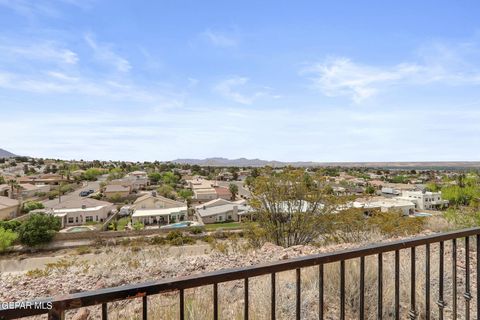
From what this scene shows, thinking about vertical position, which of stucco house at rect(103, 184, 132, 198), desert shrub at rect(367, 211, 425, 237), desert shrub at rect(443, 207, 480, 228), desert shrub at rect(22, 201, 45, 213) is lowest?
desert shrub at rect(22, 201, 45, 213)

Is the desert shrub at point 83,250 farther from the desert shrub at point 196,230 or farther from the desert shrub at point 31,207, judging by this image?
the desert shrub at point 31,207

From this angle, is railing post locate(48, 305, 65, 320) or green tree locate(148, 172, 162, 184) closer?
railing post locate(48, 305, 65, 320)

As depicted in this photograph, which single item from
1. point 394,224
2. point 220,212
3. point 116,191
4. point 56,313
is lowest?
point 220,212

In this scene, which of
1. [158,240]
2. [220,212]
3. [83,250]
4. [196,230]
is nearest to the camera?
[83,250]

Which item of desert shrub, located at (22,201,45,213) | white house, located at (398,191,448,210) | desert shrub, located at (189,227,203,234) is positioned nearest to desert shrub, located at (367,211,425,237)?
desert shrub, located at (189,227,203,234)

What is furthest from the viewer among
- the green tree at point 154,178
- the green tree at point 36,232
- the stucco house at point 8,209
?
the green tree at point 154,178

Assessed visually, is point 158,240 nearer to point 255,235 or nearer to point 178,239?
point 178,239

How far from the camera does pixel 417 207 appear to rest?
34.2 meters

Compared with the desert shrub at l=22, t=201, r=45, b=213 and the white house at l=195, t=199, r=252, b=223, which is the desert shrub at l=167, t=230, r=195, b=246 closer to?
the white house at l=195, t=199, r=252, b=223

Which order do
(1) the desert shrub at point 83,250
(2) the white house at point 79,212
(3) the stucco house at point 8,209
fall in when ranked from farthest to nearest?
(2) the white house at point 79,212
(3) the stucco house at point 8,209
(1) the desert shrub at point 83,250

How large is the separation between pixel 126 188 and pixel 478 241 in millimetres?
43974

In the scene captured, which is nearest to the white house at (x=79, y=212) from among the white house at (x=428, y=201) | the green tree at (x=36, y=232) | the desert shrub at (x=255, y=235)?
the green tree at (x=36, y=232)

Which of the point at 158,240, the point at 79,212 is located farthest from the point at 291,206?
the point at 79,212

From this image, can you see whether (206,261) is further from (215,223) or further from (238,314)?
(215,223)
